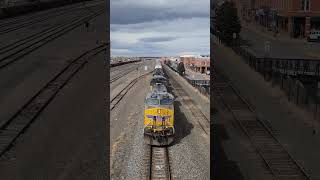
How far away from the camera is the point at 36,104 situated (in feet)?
10.1

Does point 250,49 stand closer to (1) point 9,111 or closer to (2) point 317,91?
(2) point 317,91

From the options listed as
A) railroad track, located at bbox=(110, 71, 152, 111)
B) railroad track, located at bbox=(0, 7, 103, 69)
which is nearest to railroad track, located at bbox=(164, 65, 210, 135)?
Answer: railroad track, located at bbox=(110, 71, 152, 111)

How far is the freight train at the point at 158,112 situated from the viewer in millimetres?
2938

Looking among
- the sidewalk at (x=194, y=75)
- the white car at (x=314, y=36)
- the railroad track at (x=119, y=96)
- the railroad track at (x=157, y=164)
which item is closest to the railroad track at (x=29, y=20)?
the railroad track at (x=119, y=96)

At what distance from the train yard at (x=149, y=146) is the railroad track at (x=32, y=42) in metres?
0.65

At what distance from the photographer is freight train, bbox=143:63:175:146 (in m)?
2.94

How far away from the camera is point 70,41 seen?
128 inches

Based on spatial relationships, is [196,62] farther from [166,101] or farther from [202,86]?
[166,101]

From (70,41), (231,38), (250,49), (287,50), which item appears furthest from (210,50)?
(70,41)

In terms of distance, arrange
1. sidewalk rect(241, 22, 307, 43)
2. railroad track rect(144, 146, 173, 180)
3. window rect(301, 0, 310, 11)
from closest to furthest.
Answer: railroad track rect(144, 146, 173, 180) < window rect(301, 0, 310, 11) < sidewalk rect(241, 22, 307, 43)

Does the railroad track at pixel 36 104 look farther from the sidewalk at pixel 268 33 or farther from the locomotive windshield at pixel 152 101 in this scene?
the sidewalk at pixel 268 33

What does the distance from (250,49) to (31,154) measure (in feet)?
6.65

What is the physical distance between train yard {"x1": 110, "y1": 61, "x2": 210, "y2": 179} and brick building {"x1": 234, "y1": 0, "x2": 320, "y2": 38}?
3.24ft

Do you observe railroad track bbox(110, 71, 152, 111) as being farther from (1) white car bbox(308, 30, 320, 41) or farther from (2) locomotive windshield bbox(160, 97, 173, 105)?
(1) white car bbox(308, 30, 320, 41)
